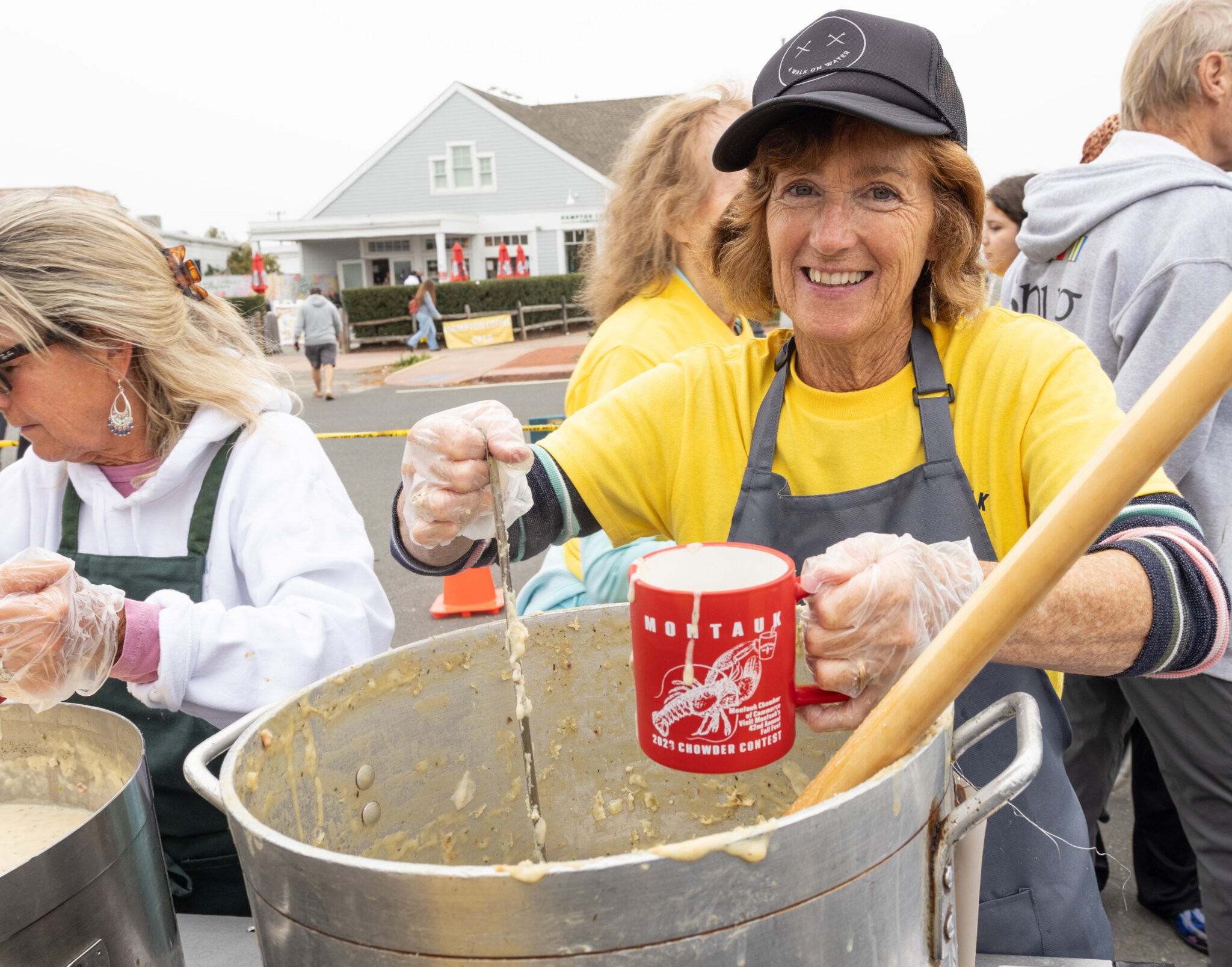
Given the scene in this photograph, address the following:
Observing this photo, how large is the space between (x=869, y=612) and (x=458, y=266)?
25.1 metres

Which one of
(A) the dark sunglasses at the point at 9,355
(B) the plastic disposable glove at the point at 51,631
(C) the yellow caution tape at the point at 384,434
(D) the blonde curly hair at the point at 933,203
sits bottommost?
(C) the yellow caution tape at the point at 384,434

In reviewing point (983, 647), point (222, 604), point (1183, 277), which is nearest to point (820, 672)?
point (983, 647)

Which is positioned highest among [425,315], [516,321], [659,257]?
[659,257]

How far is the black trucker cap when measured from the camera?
1389 mm

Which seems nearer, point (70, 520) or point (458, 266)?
point (70, 520)

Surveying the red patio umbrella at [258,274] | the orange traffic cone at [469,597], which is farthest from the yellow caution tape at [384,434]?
the red patio umbrella at [258,274]

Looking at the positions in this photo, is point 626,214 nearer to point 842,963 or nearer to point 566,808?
point 566,808

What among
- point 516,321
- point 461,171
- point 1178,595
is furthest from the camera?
point 461,171

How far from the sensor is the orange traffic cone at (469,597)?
209 inches

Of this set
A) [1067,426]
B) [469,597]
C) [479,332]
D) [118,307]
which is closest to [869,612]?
[1067,426]

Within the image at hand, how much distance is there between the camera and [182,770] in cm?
177

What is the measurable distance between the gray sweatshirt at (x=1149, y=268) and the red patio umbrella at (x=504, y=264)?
80.0 feet

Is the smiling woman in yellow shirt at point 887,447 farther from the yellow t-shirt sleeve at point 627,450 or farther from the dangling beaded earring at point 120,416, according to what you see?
the dangling beaded earring at point 120,416

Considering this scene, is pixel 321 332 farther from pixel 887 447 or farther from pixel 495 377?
pixel 887 447
